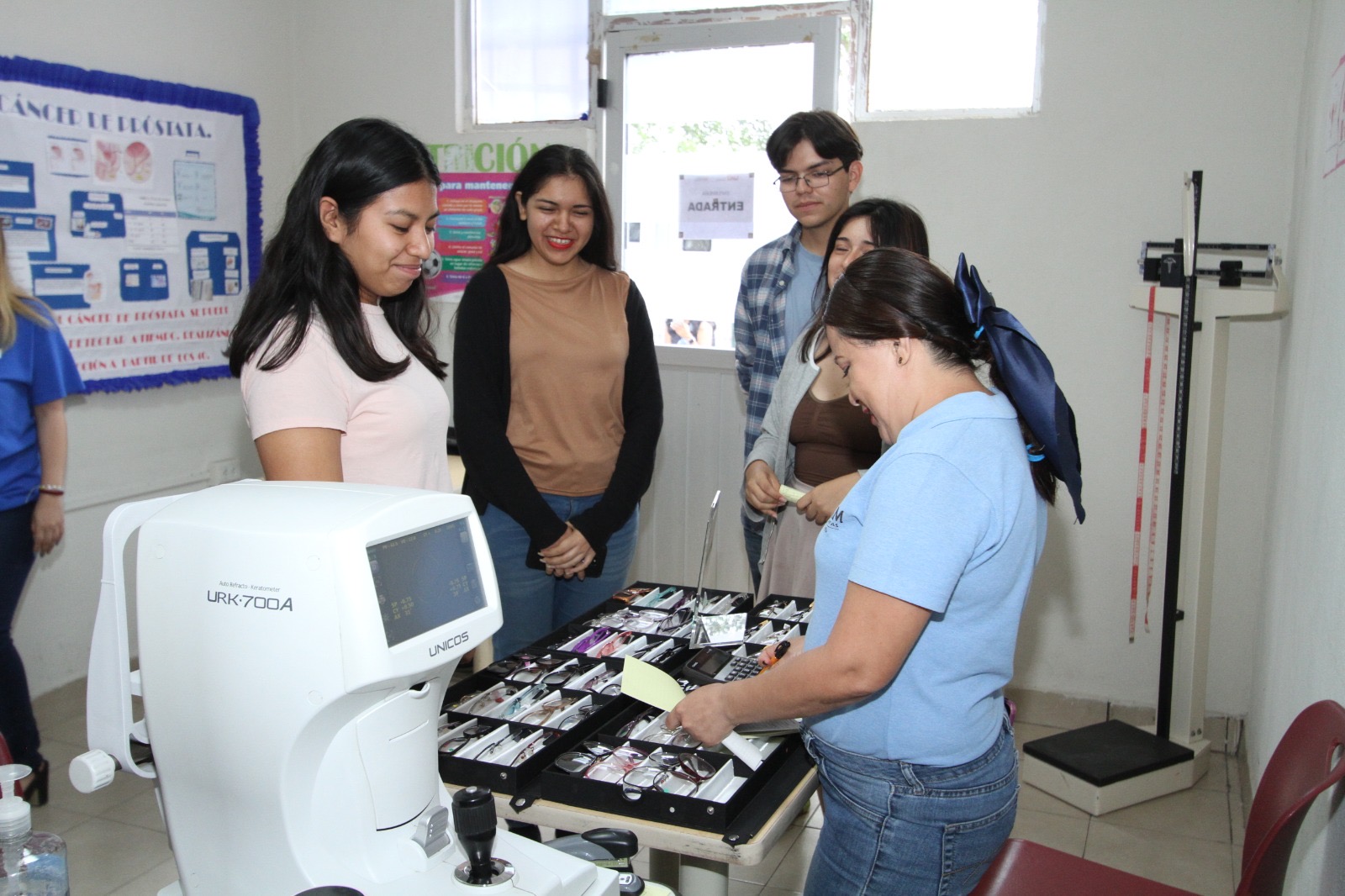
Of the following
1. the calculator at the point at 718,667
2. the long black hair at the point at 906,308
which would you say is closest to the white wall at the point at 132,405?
the calculator at the point at 718,667

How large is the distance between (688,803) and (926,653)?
1.09 feet

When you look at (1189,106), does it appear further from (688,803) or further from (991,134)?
(688,803)

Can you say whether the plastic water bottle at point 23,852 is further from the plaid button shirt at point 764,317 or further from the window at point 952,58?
the window at point 952,58

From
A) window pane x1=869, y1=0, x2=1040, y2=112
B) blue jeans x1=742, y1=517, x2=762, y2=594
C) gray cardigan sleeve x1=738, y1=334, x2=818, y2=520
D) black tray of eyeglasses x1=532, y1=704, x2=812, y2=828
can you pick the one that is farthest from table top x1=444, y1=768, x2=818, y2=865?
window pane x1=869, y1=0, x2=1040, y2=112

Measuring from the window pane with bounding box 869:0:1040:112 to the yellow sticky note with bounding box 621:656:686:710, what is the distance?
7.83 feet

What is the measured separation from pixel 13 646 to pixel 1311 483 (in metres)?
2.94

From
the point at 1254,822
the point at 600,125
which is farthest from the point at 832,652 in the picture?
the point at 600,125

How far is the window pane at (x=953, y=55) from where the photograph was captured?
10.3 feet

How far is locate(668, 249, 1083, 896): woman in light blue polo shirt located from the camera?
115 cm

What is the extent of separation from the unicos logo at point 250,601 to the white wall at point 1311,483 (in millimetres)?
1235

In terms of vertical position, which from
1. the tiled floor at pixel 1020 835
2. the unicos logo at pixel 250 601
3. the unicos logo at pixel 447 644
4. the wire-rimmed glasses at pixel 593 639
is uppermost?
the unicos logo at pixel 250 601

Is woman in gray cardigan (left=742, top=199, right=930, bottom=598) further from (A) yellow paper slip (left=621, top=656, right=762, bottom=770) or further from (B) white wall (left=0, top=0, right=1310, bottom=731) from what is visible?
(B) white wall (left=0, top=0, right=1310, bottom=731)

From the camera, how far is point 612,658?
1639 mm

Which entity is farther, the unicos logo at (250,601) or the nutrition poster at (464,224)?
the nutrition poster at (464,224)
